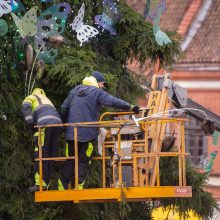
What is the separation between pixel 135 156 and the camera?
556 inches

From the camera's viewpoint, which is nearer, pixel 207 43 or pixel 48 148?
pixel 48 148

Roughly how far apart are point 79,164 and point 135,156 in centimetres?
75

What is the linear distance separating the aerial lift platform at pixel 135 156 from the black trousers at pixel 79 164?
133mm

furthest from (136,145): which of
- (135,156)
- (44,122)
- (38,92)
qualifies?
(38,92)

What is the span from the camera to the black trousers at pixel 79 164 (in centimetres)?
1403

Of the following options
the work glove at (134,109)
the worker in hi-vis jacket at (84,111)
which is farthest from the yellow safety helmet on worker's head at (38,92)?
the work glove at (134,109)

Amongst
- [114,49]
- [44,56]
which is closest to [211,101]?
[114,49]

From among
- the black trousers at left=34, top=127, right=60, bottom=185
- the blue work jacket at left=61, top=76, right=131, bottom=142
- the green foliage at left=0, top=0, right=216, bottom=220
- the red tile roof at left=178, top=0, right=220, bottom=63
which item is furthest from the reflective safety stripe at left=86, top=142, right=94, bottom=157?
the red tile roof at left=178, top=0, right=220, bottom=63

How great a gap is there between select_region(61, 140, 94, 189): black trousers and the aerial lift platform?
133 mm

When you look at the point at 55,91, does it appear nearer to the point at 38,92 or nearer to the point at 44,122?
the point at 38,92

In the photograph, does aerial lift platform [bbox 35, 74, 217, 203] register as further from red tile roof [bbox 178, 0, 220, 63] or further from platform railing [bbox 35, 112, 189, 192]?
red tile roof [bbox 178, 0, 220, 63]

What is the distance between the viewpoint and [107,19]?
1658cm

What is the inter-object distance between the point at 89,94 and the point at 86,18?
9.45 feet

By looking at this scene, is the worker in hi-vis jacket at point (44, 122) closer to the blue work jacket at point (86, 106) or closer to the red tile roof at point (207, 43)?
the blue work jacket at point (86, 106)
